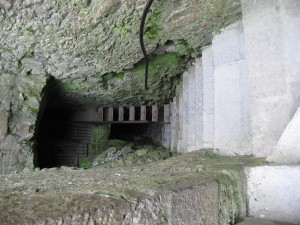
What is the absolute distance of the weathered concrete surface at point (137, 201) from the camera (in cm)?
72

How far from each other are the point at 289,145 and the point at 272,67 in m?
0.45

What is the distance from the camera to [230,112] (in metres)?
1.92

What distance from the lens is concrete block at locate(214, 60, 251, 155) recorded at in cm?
181

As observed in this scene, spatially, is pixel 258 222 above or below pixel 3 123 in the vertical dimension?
below

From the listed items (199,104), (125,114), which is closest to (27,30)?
(199,104)

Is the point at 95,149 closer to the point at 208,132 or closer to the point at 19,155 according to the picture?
the point at 19,155

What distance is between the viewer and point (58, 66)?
263cm

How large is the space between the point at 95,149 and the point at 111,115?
91 cm

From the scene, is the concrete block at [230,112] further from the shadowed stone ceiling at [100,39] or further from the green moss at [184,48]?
the green moss at [184,48]

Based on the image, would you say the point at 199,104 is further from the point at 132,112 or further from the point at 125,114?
the point at 125,114

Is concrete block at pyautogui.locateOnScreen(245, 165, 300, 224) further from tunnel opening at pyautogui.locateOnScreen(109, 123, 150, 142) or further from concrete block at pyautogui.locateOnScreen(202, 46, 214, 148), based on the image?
tunnel opening at pyautogui.locateOnScreen(109, 123, 150, 142)

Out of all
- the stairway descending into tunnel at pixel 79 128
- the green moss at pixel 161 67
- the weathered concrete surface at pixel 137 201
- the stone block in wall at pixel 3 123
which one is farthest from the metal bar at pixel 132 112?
the weathered concrete surface at pixel 137 201

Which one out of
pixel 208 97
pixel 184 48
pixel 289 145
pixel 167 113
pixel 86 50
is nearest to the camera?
pixel 289 145

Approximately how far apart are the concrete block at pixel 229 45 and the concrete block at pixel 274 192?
95 cm
